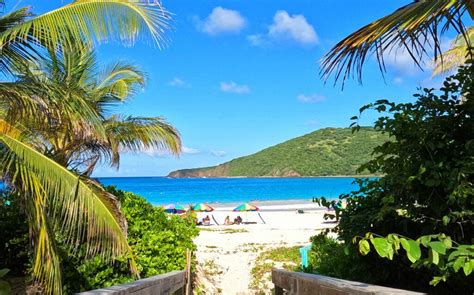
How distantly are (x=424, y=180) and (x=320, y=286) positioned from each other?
1.00 m

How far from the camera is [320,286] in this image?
2.56 m

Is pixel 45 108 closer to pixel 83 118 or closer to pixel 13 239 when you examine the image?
pixel 83 118

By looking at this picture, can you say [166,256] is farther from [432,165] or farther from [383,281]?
[432,165]

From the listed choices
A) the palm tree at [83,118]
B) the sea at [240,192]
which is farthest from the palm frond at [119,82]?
the sea at [240,192]

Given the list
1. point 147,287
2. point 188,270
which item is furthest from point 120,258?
point 147,287

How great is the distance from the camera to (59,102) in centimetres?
471

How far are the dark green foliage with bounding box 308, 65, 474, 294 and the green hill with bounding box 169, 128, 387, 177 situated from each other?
87.2 metres

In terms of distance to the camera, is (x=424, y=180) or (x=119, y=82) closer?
(x=424, y=180)

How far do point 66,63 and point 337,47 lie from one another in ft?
16.8

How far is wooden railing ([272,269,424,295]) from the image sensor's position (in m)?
1.90

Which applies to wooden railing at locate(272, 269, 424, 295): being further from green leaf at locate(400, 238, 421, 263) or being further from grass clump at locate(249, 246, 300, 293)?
grass clump at locate(249, 246, 300, 293)

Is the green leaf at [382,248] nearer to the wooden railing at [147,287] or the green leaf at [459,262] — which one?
the green leaf at [459,262]

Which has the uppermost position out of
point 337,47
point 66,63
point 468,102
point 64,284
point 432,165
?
point 66,63

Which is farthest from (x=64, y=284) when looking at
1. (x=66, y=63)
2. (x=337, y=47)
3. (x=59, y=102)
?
(x=337, y=47)
